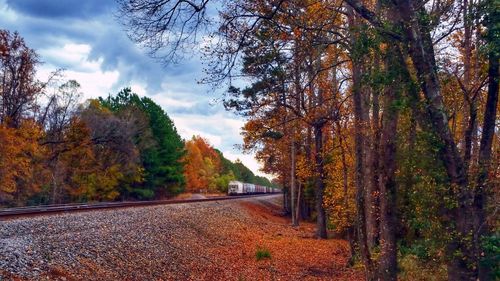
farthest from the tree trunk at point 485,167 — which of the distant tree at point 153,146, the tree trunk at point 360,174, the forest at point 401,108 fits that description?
the distant tree at point 153,146

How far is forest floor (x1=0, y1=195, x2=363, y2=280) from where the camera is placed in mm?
10594

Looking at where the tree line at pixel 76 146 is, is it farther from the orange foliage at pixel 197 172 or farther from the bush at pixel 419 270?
the bush at pixel 419 270

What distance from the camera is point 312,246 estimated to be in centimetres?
2214

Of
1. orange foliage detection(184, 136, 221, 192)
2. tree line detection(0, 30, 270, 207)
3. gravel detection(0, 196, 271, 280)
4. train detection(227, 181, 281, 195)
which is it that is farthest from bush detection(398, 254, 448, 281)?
orange foliage detection(184, 136, 221, 192)

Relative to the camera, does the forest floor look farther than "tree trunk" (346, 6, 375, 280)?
No

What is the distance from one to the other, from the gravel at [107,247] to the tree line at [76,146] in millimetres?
18500

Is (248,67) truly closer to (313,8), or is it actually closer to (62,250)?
(313,8)

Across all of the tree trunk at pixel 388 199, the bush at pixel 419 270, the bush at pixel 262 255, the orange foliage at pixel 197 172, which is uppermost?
the orange foliage at pixel 197 172

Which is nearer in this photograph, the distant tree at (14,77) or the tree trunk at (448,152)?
the tree trunk at (448,152)

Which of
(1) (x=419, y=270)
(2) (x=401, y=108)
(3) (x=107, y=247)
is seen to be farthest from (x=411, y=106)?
(3) (x=107, y=247)

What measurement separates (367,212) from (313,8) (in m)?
5.46

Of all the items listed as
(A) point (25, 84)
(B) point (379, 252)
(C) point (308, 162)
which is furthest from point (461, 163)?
(A) point (25, 84)

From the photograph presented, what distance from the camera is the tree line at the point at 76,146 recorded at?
35.8 meters

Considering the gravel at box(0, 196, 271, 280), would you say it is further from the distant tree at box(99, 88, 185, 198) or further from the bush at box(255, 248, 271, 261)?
the distant tree at box(99, 88, 185, 198)
